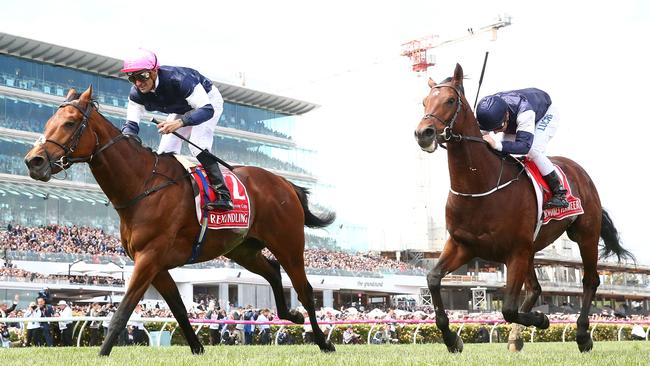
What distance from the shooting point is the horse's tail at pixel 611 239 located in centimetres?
901

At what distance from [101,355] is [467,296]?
56.1m

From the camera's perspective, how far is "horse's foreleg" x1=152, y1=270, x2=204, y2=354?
7152 mm

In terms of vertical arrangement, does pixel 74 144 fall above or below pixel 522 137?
below

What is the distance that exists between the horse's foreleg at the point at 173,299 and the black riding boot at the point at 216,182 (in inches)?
30.8

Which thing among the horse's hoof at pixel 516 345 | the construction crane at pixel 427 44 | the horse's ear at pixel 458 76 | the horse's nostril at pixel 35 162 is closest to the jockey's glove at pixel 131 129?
the horse's nostril at pixel 35 162

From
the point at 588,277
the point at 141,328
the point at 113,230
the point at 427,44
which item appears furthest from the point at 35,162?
the point at 427,44

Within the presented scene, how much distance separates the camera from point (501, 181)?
683 centimetres

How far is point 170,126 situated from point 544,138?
3433 millimetres

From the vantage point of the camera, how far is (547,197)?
23.9 feet

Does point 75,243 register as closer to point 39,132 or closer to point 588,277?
point 39,132

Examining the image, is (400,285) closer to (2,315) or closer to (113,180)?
(2,315)

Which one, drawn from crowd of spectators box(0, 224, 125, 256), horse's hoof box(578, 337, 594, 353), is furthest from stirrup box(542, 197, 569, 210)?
crowd of spectators box(0, 224, 125, 256)

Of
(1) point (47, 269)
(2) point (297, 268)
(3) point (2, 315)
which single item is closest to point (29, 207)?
(1) point (47, 269)

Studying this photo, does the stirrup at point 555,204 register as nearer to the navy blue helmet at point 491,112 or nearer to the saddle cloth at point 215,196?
the navy blue helmet at point 491,112
